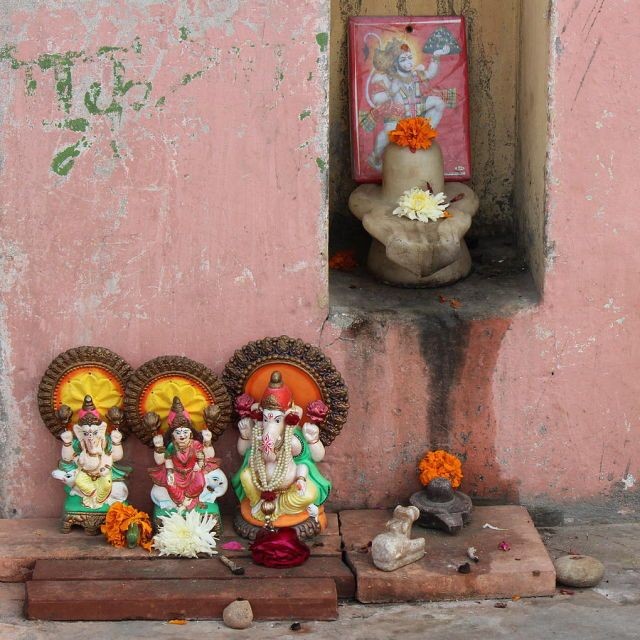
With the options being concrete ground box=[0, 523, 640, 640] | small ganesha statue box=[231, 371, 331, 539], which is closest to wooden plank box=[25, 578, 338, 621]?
concrete ground box=[0, 523, 640, 640]

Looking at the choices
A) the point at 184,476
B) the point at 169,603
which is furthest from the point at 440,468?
the point at 169,603

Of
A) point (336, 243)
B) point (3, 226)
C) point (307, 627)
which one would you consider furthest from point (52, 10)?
point (307, 627)

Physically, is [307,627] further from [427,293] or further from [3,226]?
[3,226]

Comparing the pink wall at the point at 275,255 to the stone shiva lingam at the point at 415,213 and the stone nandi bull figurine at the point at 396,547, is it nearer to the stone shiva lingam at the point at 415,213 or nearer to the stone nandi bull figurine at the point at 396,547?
the stone shiva lingam at the point at 415,213

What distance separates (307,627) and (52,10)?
2.67m

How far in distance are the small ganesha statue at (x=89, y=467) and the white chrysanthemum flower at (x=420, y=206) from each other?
1539 mm

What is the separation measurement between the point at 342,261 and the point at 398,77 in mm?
918

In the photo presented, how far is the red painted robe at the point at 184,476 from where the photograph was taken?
5426 millimetres

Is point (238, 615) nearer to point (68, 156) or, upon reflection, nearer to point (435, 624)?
point (435, 624)

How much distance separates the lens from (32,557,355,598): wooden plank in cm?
520

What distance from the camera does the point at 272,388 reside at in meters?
5.41

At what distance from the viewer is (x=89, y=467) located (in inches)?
214

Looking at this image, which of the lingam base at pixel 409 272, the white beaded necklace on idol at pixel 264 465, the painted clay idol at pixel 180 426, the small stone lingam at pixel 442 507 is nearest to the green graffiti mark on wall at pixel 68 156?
the painted clay idol at pixel 180 426

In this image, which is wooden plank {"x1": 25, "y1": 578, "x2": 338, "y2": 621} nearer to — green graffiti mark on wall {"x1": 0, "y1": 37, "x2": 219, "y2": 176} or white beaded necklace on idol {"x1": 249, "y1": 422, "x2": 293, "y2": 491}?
white beaded necklace on idol {"x1": 249, "y1": 422, "x2": 293, "y2": 491}
